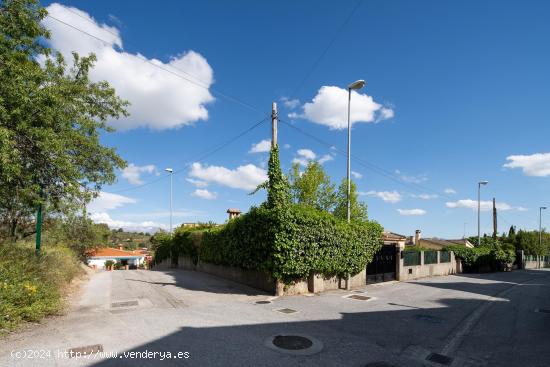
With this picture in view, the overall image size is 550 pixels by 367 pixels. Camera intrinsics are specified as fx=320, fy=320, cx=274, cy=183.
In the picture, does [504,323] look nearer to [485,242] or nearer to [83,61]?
[83,61]

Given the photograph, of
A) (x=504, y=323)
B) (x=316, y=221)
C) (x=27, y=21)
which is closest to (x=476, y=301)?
(x=504, y=323)

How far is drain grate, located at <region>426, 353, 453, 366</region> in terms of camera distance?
19.1 ft

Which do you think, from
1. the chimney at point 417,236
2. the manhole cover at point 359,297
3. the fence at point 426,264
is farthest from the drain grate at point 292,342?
the chimney at point 417,236

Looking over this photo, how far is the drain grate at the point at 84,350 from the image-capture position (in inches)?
213

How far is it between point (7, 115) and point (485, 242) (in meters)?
39.0

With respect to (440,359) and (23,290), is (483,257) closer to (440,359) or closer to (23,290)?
(440,359)

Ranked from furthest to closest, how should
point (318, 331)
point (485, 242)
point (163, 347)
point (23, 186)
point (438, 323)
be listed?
point (485, 242) < point (23, 186) < point (438, 323) < point (318, 331) < point (163, 347)

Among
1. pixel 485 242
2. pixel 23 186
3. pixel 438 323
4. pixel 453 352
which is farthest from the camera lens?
pixel 485 242

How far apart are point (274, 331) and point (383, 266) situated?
A: 11.7 m

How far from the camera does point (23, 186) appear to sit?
10211 millimetres

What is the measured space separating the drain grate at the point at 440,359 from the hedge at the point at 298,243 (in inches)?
233

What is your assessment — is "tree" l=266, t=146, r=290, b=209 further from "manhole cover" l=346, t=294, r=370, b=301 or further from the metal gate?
the metal gate

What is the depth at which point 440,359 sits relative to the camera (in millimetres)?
5969

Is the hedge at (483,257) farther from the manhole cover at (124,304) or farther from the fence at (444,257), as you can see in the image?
the manhole cover at (124,304)
